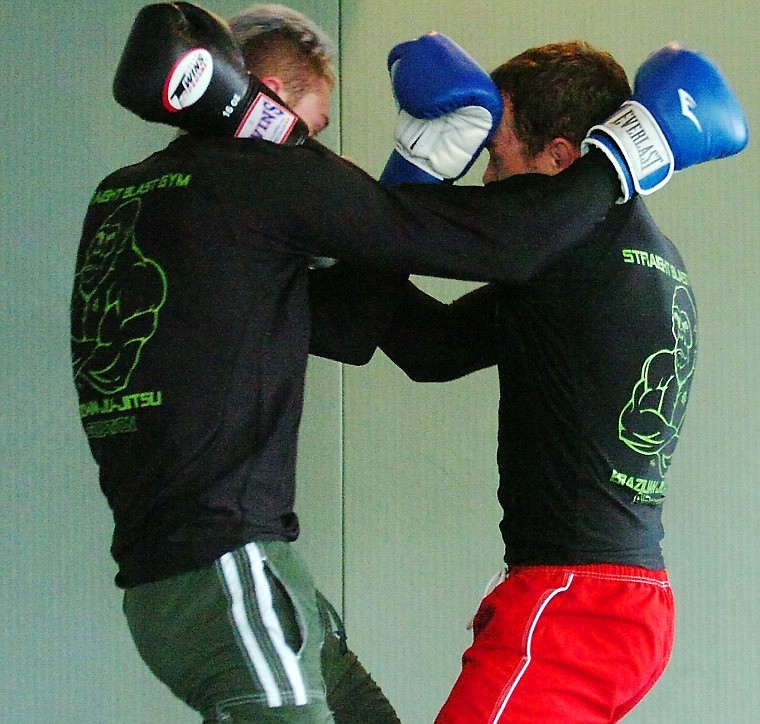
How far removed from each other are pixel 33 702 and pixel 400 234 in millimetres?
1740

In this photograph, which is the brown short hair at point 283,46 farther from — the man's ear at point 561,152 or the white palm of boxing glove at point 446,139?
the man's ear at point 561,152

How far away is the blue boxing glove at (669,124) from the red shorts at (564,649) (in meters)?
0.60

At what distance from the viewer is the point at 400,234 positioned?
4.97ft

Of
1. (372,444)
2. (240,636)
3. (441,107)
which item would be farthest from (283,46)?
(372,444)

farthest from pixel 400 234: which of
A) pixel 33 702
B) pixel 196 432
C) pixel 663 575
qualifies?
pixel 33 702

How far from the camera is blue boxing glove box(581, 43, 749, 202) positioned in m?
1.66

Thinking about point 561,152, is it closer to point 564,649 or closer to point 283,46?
point 283,46

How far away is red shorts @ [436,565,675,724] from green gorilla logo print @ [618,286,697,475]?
0.68ft

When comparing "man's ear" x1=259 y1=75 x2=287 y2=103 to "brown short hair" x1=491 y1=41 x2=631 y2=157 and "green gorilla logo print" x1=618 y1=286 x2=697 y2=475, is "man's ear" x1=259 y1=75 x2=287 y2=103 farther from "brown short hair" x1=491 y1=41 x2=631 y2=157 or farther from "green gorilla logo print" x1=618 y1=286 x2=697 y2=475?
"green gorilla logo print" x1=618 y1=286 x2=697 y2=475

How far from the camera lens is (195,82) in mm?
1494

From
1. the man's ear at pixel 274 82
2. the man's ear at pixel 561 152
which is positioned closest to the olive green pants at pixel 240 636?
the man's ear at pixel 274 82

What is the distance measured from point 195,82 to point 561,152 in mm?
679

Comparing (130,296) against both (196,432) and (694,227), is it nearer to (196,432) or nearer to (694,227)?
(196,432)

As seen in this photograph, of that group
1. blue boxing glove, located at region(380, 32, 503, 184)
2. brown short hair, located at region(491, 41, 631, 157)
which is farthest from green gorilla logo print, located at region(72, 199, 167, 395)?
brown short hair, located at region(491, 41, 631, 157)
